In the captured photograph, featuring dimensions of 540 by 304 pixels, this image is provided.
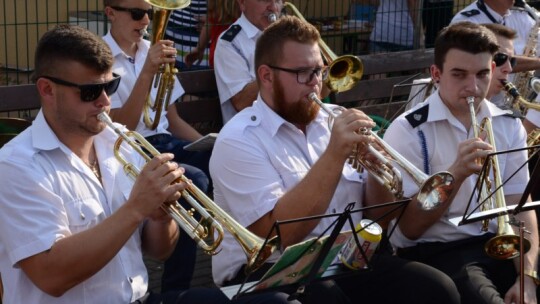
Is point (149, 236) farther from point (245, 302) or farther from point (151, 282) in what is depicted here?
point (151, 282)

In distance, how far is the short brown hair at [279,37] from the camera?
4566mm

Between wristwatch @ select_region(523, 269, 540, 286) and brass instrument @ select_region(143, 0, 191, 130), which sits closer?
wristwatch @ select_region(523, 269, 540, 286)

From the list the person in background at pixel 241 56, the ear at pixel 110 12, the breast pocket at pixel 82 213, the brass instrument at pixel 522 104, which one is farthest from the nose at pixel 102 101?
the brass instrument at pixel 522 104

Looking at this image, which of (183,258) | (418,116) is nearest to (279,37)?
(418,116)

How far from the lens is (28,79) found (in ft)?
24.1

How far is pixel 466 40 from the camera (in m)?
4.98

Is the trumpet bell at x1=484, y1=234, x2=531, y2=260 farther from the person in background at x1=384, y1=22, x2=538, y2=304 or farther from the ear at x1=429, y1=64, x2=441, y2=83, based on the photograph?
the ear at x1=429, y1=64, x2=441, y2=83

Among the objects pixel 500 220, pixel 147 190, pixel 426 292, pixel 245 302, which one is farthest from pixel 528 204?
pixel 147 190

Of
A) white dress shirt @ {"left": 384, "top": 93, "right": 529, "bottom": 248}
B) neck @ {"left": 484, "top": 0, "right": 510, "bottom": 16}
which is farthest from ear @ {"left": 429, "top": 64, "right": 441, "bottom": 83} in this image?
neck @ {"left": 484, "top": 0, "right": 510, "bottom": 16}

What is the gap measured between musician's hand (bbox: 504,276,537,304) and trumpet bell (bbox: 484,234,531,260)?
18cm

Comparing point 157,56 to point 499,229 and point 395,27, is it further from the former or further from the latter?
point 395,27

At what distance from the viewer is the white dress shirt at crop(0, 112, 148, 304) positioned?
3709 millimetres

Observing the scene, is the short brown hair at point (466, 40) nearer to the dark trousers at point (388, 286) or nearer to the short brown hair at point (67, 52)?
the dark trousers at point (388, 286)

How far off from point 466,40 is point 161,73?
1.82 m
